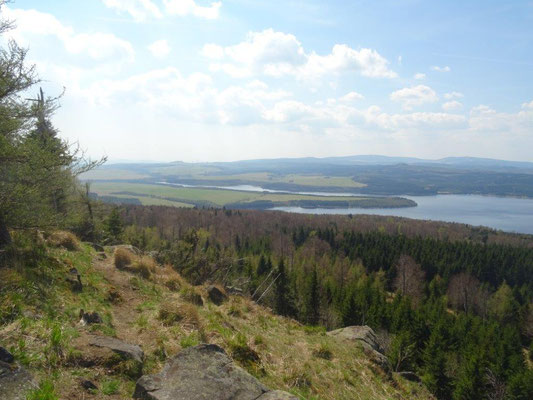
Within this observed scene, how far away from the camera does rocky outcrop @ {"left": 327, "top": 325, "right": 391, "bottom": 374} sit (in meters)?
13.7

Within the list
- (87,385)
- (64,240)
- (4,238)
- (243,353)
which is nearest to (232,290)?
(64,240)

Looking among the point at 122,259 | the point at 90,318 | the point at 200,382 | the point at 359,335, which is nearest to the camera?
the point at 200,382

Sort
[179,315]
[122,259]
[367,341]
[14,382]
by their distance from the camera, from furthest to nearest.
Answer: [367,341] < [122,259] < [179,315] < [14,382]

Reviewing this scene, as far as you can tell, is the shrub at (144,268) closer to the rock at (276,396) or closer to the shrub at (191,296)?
the shrub at (191,296)

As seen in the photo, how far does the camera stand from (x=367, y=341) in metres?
15.5

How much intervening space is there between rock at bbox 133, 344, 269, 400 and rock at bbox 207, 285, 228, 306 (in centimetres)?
785

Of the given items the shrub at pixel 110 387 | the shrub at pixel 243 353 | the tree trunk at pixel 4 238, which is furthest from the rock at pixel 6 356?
the tree trunk at pixel 4 238

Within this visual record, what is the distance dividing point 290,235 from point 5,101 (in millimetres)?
93161

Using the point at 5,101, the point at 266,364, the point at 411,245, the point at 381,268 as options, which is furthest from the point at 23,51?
the point at 411,245

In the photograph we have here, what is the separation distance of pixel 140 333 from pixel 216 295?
636 centimetres

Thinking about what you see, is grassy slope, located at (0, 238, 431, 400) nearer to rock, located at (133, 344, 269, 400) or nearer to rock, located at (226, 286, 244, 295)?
rock, located at (133, 344, 269, 400)

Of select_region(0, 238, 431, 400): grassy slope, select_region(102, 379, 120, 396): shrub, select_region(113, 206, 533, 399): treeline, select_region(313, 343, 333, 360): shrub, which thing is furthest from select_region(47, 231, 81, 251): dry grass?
A: select_region(313, 343, 333, 360): shrub

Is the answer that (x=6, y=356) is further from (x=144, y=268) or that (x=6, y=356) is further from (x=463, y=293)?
(x=463, y=293)

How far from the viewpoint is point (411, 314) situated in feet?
142
